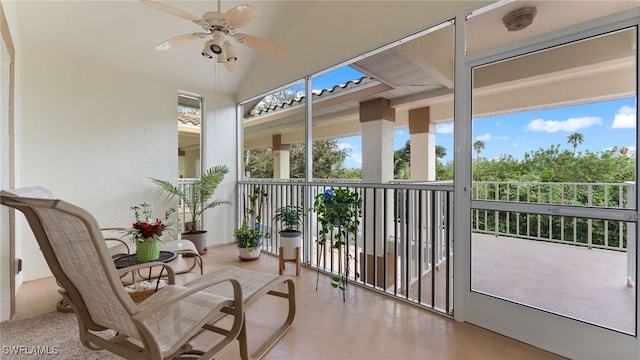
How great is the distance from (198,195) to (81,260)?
3.39 metres

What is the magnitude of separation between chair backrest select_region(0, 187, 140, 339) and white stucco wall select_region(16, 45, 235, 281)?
9.14 ft

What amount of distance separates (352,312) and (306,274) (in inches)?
42.9

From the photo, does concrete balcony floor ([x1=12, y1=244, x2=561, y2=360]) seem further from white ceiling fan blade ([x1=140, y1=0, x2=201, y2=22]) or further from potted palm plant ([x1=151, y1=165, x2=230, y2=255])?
white ceiling fan blade ([x1=140, y1=0, x2=201, y2=22])

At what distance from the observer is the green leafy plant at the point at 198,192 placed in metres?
4.50

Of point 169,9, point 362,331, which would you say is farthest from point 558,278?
point 169,9

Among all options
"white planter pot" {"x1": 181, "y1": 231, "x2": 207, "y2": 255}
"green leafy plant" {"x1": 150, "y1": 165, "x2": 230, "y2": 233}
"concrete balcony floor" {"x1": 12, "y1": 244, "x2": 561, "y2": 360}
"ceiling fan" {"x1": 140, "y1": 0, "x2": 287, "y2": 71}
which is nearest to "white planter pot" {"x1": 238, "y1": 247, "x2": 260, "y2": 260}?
"white planter pot" {"x1": 181, "y1": 231, "x2": 207, "y2": 255}

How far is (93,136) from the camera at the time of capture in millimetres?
3805

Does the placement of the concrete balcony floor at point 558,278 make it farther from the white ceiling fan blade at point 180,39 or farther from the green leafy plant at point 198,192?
the green leafy plant at point 198,192

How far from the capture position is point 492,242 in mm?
2322

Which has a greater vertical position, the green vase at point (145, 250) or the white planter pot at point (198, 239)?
the green vase at point (145, 250)

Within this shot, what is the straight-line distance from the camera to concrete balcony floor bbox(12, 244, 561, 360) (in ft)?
6.28

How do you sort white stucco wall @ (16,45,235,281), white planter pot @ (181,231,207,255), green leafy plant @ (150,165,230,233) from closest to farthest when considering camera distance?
1. white stucco wall @ (16,45,235,281)
2. white planter pot @ (181,231,207,255)
3. green leafy plant @ (150,165,230,233)

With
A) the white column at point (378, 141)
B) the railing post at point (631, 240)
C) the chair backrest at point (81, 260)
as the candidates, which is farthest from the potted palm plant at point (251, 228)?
the railing post at point (631, 240)

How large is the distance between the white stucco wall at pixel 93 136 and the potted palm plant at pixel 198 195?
0.26 metres
